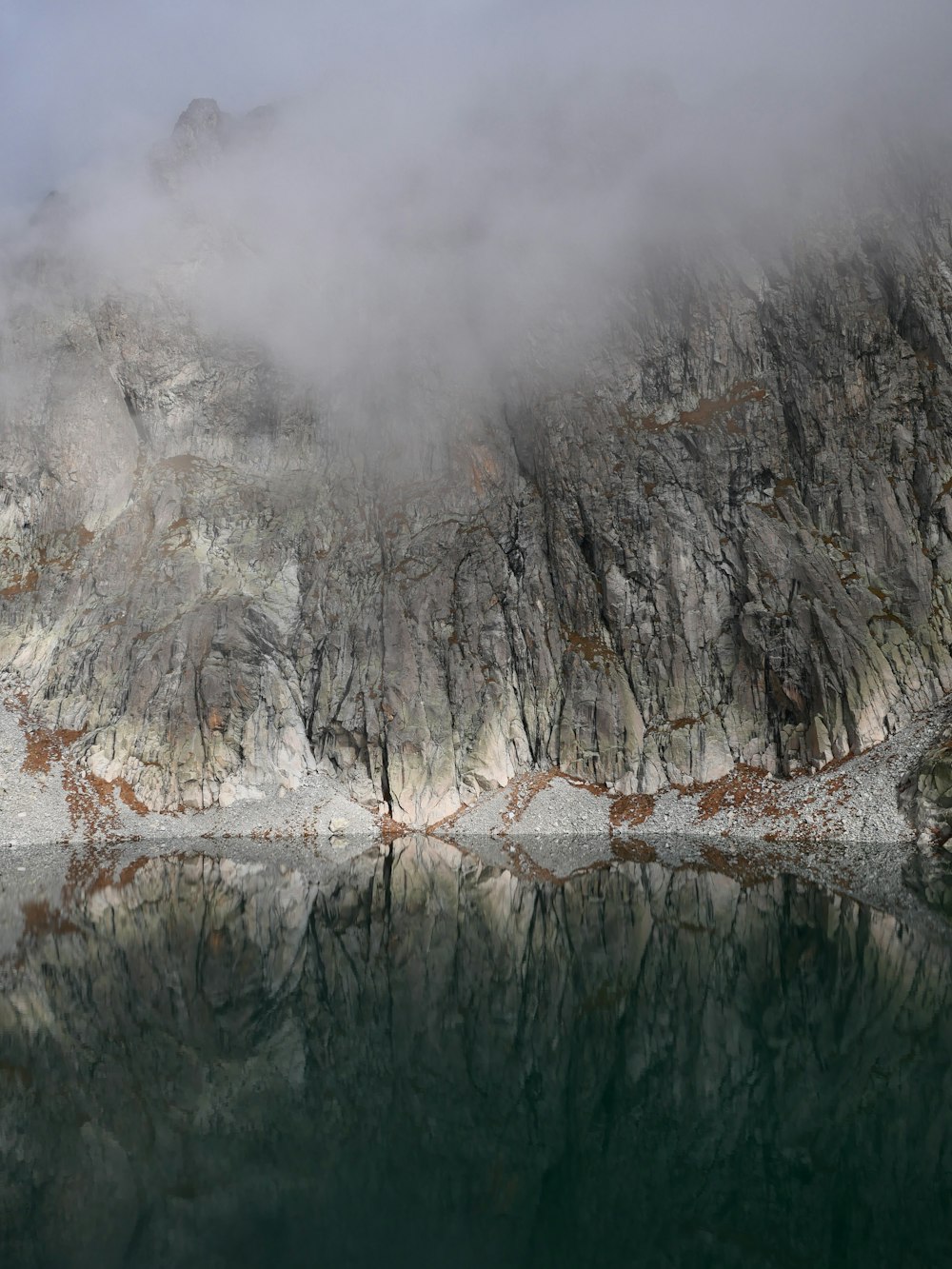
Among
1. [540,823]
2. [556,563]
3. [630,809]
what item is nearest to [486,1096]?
[540,823]

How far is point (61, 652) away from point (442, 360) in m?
44.8

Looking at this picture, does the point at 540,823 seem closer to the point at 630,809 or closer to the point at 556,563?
the point at 630,809

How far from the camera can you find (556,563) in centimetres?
6253

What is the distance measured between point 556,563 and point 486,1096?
50680 millimetres

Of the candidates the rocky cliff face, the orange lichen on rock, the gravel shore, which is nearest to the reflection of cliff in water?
the gravel shore

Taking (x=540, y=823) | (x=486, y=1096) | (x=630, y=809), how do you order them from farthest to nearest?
(x=540, y=823) → (x=630, y=809) → (x=486, y=1096)

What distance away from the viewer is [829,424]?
5784 cm

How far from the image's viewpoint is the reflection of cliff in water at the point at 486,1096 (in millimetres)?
10578

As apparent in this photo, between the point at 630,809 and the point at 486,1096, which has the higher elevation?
the point at 630,809

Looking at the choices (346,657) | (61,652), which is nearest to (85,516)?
(61,652)

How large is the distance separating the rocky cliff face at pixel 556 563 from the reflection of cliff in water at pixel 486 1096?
29.3 meters

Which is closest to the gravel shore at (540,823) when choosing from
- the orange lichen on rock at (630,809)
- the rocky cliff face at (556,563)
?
the orange lichen on rock at (630,809)

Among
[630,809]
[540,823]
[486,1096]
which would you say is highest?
[630,809]

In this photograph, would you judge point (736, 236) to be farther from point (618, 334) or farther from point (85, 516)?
point (85, 516)
